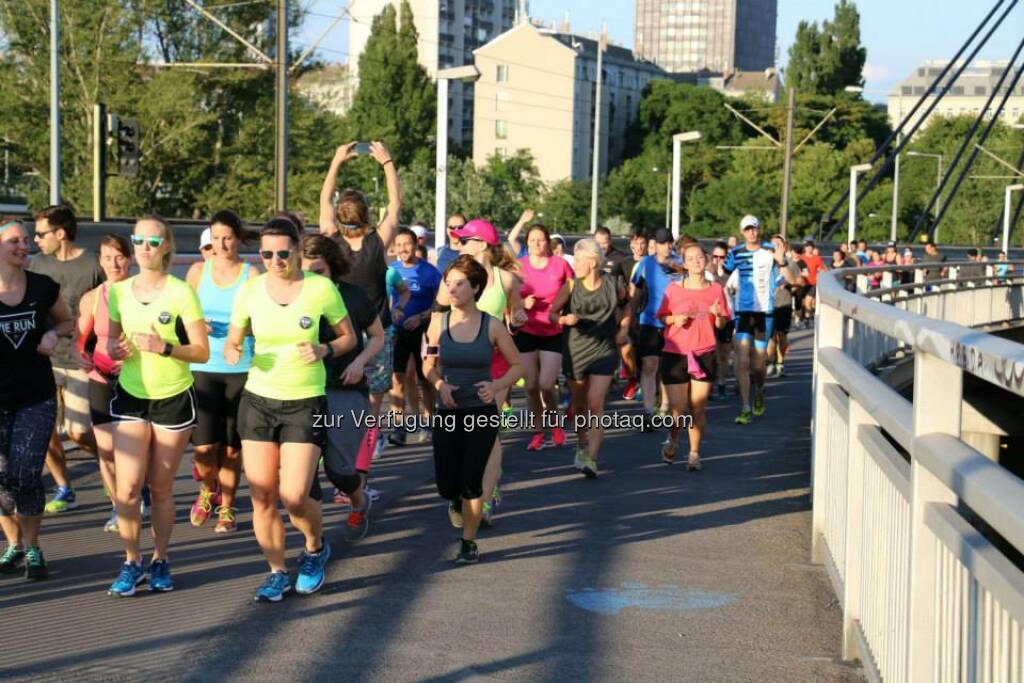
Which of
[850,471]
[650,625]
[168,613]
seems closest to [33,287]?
[168,613]

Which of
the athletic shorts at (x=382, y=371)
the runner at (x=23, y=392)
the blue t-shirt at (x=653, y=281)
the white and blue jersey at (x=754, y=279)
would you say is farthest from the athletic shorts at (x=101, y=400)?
the white and blue jersey at (x=754, y=279)

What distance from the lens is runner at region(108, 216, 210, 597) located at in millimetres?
6742

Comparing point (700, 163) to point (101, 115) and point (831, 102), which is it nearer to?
point (831, 102)

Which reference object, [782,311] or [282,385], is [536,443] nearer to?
[282,385]

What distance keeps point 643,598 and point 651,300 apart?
654cm

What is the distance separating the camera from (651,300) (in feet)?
43.0

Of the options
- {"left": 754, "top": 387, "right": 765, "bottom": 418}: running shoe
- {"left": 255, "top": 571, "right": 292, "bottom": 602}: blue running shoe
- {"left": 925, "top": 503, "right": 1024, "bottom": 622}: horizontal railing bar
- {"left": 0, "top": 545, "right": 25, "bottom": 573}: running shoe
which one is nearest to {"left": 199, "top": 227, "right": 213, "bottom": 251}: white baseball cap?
{"left": 0, "top": 545, "right": 25, "bottom": 573}: running shoe

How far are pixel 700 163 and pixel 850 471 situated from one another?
103 m

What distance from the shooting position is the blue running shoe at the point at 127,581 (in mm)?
6680

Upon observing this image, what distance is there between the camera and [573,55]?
118 m

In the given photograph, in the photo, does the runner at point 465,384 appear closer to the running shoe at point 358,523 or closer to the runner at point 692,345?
the running shoe at point 358,523

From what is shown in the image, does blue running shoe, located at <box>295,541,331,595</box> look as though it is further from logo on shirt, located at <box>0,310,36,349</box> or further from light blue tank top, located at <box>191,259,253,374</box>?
logo on shirt, located at <box>0,310,36,349</box>

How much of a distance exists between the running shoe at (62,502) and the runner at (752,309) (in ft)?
24.0

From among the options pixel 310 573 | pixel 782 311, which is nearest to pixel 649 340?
pixel 782 311
